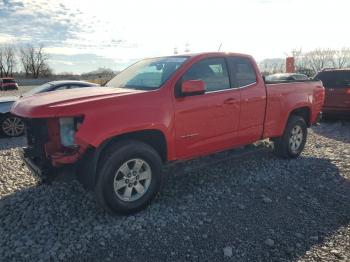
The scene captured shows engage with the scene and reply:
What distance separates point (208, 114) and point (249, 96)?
97cm

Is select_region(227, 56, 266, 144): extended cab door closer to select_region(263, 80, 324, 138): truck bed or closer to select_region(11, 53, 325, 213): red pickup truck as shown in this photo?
select_region(11, 53, 325, 213): red pickup truck

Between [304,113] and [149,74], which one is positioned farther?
[304,113]

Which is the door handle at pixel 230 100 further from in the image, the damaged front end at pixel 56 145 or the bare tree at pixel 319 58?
the bare tree at pixel 319 58

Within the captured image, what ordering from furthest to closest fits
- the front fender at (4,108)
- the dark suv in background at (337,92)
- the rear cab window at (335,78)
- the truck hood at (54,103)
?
the rear cab window at (335,78)
the dark suv in background at (337,92)
the front fender at (4,108)
the truck hood at (54,103)

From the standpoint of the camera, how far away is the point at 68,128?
356 centimetres

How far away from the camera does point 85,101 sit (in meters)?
3.50

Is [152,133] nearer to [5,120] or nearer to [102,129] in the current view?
[102,129]

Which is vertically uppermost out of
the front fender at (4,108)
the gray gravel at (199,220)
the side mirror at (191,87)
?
the side mirror at (191,87)

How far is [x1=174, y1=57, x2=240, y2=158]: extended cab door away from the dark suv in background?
593 centimetres

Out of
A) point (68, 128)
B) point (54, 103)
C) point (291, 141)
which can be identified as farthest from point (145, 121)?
point (291, 141)

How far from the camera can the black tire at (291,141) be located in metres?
5.94

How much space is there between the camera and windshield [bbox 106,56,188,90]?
4.30 m

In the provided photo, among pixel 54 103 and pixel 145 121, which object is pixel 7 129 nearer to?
pixel 54 103

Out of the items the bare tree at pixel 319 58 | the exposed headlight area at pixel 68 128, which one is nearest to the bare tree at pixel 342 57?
the bare tree at pixel 319 58
